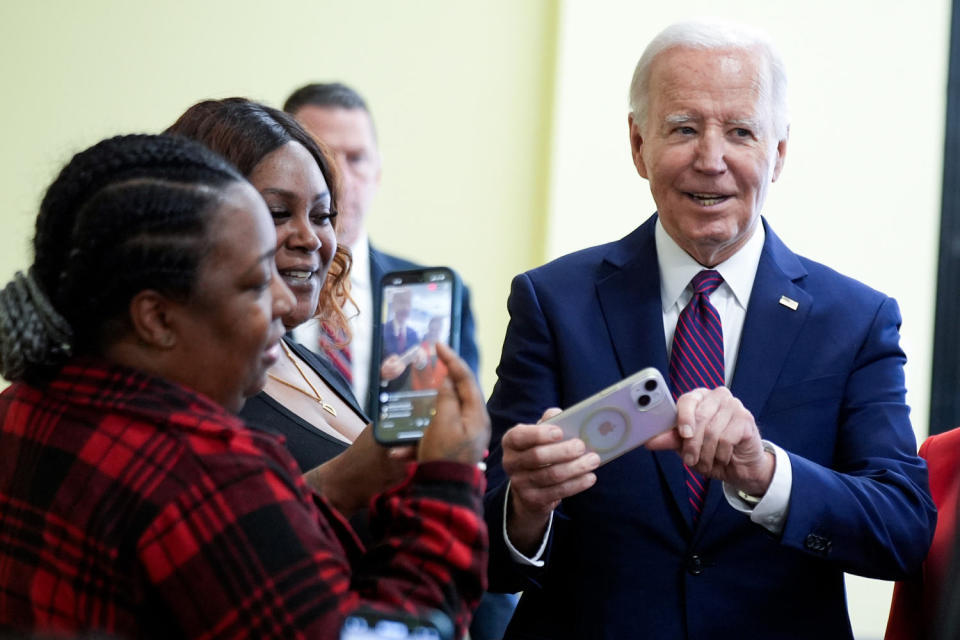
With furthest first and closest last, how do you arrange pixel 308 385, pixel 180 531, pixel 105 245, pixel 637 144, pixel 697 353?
pixel 637 144 → pixel 308 385 → pixel 697 353 → pixel 105 245 → pixel 180 531

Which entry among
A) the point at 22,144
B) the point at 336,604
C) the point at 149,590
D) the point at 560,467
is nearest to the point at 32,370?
the point at 149,590

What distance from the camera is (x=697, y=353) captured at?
183cm

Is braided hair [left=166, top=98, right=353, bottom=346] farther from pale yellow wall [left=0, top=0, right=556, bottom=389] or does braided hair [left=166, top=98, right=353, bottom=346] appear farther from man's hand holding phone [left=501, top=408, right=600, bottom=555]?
pale yellow wall [left=0, top=0, right=556, bottom=389]

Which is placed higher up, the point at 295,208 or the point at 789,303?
the point at 295,208

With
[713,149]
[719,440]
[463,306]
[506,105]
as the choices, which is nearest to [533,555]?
[719,440]

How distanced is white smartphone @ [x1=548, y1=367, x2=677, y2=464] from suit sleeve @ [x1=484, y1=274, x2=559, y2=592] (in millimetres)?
242

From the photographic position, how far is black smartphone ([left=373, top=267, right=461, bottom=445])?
1.32 meters

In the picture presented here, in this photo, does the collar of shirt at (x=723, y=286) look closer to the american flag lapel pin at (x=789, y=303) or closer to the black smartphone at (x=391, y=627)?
the american flag lapel pin at (x=789, y=303)

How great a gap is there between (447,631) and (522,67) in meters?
3.18

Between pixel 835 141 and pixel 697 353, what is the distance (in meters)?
2.33

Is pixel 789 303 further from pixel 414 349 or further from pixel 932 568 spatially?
pixel 414 349

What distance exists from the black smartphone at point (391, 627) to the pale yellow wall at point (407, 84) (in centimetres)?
302

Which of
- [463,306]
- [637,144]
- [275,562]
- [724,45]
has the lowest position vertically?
[463,306]

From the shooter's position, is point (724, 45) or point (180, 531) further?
point (724, 45)
